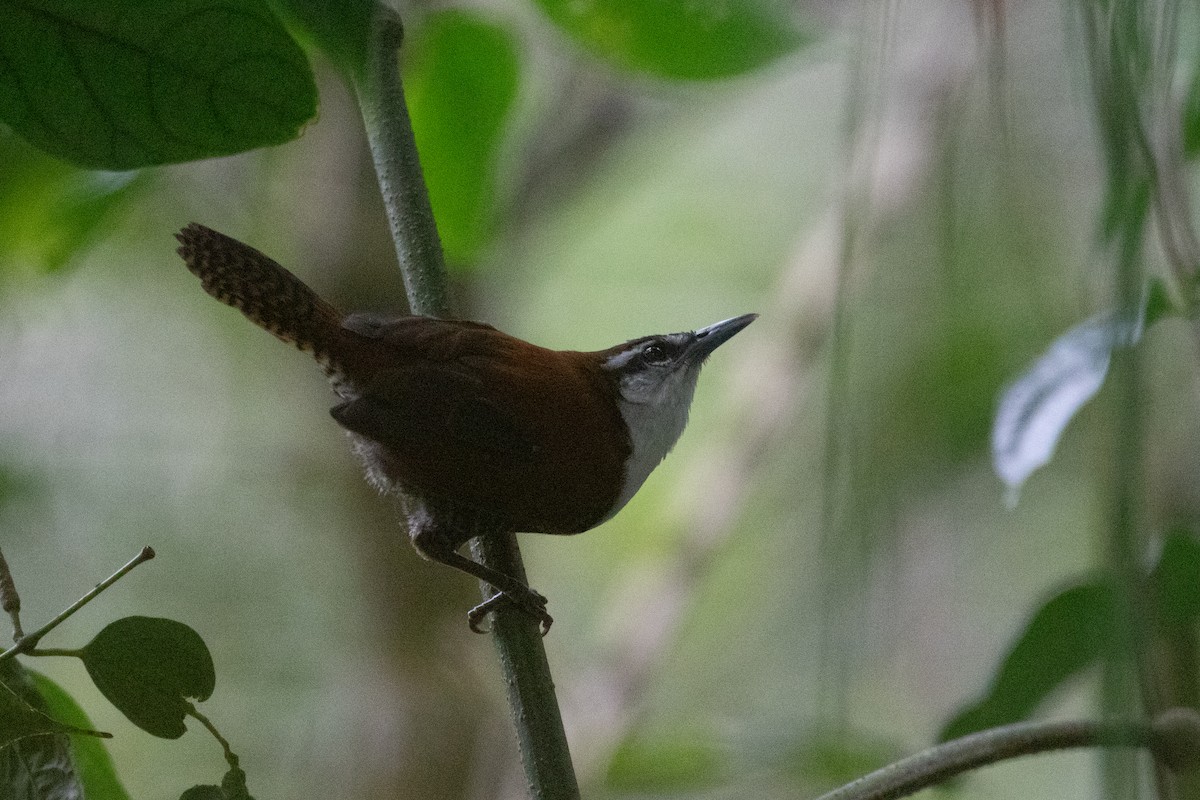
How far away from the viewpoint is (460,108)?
1.49 metres

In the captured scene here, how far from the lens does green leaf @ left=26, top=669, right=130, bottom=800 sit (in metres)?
0.87

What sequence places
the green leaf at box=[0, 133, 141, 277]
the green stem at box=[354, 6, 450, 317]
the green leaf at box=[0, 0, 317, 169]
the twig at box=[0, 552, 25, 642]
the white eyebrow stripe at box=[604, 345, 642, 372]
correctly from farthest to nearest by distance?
the white eyebrow stripe at box=[604, 345, 642, 372] < the green leaf at box=[0, 133, 141, 277] < the green stem at box=[354, 6, 450, 317] < the green leaf at box=[0, 0, 317, 169] < the twig at box=[0, 552, 25, 642]

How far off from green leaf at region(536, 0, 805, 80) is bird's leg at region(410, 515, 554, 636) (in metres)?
0.61

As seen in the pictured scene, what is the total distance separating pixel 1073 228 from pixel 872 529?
1938mm

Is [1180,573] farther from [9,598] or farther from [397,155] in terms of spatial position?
[9,598]

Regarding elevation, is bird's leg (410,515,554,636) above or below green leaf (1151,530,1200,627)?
above

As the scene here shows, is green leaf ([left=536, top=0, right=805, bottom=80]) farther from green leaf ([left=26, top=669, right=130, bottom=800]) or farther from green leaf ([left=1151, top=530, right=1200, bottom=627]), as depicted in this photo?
green leaf ([left=26, top=669, right=130, bottom=800])

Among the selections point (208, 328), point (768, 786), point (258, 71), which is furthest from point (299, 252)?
point (258, 71)

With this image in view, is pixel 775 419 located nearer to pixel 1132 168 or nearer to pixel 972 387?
pixel 972 387

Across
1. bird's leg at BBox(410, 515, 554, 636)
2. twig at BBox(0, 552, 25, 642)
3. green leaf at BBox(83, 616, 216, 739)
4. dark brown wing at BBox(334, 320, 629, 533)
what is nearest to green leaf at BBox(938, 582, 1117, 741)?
bird's leg at BBox(410, 515, 554, 636)

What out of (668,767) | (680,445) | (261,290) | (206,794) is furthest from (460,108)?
(680,445)

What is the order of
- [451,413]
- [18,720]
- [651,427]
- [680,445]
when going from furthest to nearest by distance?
1. [680,445]
2. [651,427]
3. [451,413]
4. [18,720]

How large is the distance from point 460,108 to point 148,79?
0.66 m

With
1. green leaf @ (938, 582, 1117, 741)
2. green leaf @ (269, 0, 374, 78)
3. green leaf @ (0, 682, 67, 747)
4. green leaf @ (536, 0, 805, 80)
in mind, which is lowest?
green leaf @ (938, 582, 1117, 741)
